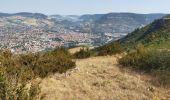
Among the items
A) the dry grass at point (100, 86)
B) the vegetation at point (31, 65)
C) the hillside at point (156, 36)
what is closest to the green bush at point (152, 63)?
the dry grass at point (100, 86)

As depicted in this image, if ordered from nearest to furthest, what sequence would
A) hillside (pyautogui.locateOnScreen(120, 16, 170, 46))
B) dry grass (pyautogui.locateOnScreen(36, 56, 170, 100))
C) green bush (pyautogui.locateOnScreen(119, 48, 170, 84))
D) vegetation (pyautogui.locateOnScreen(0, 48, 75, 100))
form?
dry grass (pyautogui.locateOnScreen(36, 56, 170, 100)) < vegetation (pyautogui.locateOnScreen(0, 48, 75, 100)) < green bush (pyautogui.locateOnScreen(119, 48, 170, 84)) < hillside (pyautogui.locateOnScreen(120, 16, 170, 46))

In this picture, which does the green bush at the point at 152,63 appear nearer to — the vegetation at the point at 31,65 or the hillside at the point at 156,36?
the vegetation at the point at 31,65

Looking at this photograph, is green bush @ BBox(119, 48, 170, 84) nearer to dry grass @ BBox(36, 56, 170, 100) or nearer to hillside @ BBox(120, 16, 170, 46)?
dry grass @ BBox(36, 56, 170, 100)

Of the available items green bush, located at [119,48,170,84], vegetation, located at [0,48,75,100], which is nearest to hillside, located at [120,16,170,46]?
green bush, located at [119,48,170,84]

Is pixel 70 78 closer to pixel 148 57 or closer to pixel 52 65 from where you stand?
pixel 52 65

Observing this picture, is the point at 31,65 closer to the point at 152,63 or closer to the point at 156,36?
the point at 152,63

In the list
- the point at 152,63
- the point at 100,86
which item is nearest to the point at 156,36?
the point at 152,63

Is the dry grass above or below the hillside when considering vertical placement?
above

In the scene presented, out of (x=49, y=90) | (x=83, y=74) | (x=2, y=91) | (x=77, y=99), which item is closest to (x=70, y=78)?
(x=83, y=74)
